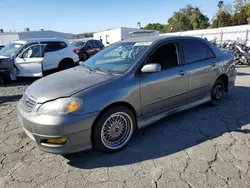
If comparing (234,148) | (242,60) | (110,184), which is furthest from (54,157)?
(242,60)

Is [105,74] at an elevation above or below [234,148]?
above

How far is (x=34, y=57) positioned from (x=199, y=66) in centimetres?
601

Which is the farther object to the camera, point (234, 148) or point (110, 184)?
point (234, 148)

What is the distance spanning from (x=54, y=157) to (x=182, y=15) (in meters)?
65.9

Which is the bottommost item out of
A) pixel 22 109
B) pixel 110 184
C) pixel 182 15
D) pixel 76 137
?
pixel 110 184

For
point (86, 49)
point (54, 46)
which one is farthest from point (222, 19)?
point (54, 46)

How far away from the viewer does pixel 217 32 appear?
19.6 metres

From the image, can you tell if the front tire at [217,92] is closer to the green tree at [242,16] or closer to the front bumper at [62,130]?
the front bumper at [62,130]

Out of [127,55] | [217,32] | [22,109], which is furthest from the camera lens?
Result: [217,32]

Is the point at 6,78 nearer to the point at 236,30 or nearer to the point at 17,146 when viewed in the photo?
the point at 17,146

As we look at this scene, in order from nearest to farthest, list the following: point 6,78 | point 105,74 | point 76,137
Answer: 1. point 76,137
2. point 105,74
3. point 6,78

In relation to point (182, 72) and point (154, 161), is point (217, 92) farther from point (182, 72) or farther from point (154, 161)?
point (154, 161)

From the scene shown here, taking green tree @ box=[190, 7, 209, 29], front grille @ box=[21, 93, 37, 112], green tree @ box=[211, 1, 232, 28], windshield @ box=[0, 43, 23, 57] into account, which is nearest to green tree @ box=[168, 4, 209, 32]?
green tree @ box=[190, 7, 209, 29]

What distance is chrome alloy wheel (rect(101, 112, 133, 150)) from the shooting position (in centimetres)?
285
